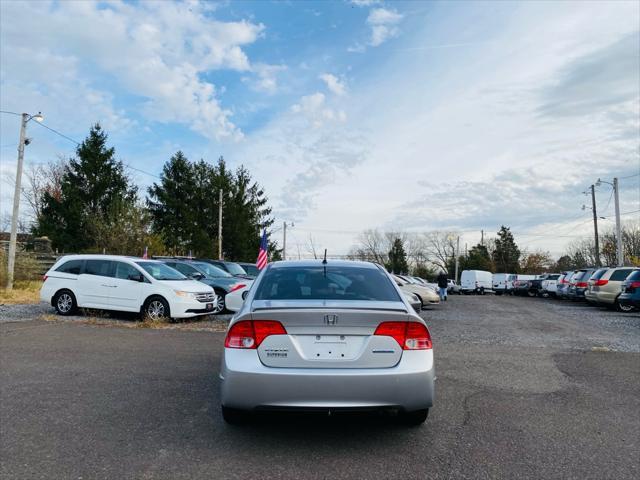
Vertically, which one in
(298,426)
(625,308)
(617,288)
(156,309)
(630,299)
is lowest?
(298,426)

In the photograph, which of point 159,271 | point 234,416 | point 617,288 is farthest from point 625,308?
point 234,416

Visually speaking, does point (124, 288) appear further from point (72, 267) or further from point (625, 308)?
point (625, 308)

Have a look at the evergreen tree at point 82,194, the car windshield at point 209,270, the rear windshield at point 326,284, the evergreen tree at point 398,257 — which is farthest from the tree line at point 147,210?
the evergreen tree at point 398,257

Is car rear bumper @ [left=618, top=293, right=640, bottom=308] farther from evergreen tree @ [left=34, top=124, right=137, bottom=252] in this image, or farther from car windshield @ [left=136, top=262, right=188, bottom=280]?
evergreen tree @ [left=34, top=124, right=137, bottom=252]

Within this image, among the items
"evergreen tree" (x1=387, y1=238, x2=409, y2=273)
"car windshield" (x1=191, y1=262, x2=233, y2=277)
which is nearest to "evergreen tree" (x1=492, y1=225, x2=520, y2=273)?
"evergreen tree" (x1=387, y1=238, x2=409, y2=273)

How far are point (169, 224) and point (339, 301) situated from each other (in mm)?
45683

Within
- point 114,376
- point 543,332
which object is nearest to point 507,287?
point 543,332

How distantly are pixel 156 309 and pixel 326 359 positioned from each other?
371 inches

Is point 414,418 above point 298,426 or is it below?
above

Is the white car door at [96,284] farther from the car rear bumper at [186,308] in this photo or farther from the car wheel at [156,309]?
the car rear bumper at [186,308]

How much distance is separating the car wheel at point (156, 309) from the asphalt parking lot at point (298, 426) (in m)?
3.85

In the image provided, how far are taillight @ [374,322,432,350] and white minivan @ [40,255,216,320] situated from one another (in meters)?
9.07

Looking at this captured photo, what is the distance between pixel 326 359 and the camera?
390cm

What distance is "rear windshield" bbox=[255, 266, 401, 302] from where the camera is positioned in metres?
4.58
